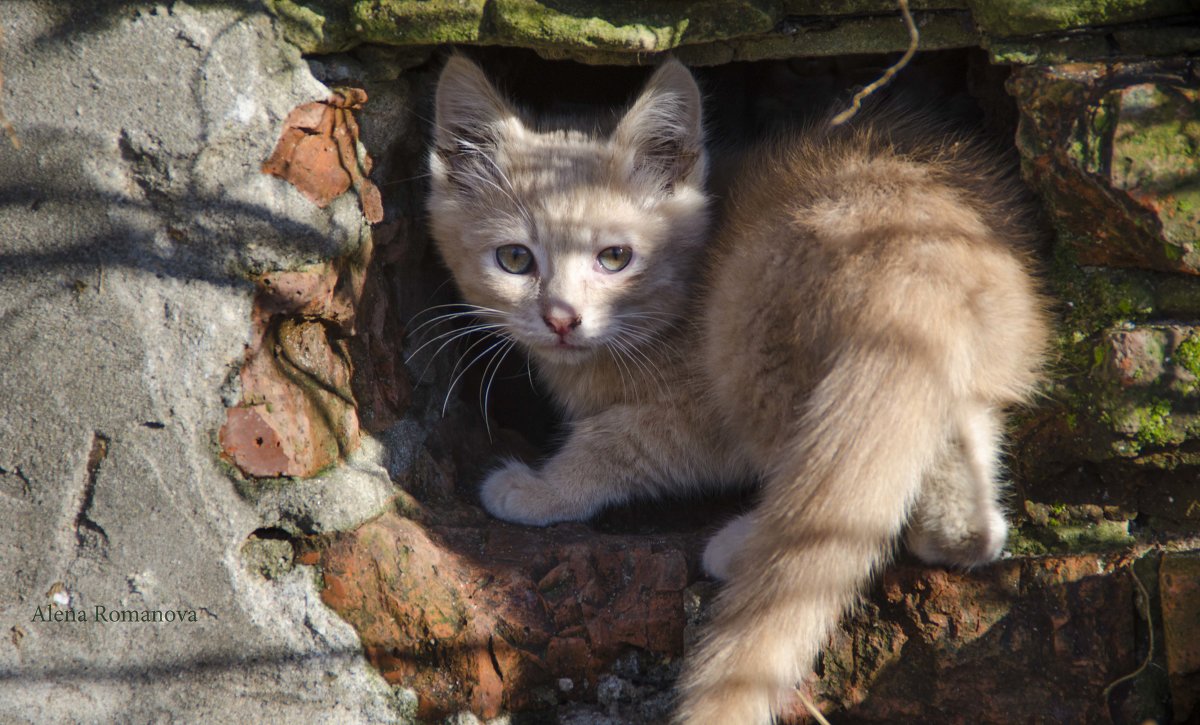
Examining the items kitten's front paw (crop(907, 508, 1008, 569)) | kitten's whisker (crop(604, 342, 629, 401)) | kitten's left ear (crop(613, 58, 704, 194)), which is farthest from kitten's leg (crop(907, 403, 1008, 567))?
kitten's left ear (crop(613, 58, 704, 194))

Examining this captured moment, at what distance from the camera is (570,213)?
2.49 m

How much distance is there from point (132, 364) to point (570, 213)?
1.18m

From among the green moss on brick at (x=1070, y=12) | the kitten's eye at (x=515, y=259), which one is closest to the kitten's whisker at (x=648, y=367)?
Answer: the kitten's eye at (x=515, y=259)

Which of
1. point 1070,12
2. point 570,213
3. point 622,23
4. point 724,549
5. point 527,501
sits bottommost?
point 527,501

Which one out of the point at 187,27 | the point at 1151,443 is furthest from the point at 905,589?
the point at 187,27

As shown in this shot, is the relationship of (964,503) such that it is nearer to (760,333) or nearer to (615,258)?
(760,333)

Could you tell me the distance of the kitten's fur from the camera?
5.65 feet

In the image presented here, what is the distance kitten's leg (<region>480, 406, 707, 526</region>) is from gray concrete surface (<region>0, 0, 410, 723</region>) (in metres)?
0.72

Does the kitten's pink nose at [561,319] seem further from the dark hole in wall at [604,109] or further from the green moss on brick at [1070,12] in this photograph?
the green moss on brick at [1070,12]

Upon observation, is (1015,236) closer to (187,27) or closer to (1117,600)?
(1117,600)

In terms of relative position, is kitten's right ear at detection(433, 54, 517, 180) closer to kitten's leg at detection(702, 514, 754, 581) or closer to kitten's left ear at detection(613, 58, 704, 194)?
kitten's left ear at detection(613, 58, 704, 194)

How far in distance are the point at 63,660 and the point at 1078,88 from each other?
2.45 metres

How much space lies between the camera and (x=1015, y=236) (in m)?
1.97

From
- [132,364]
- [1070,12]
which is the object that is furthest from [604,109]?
[132,364]
